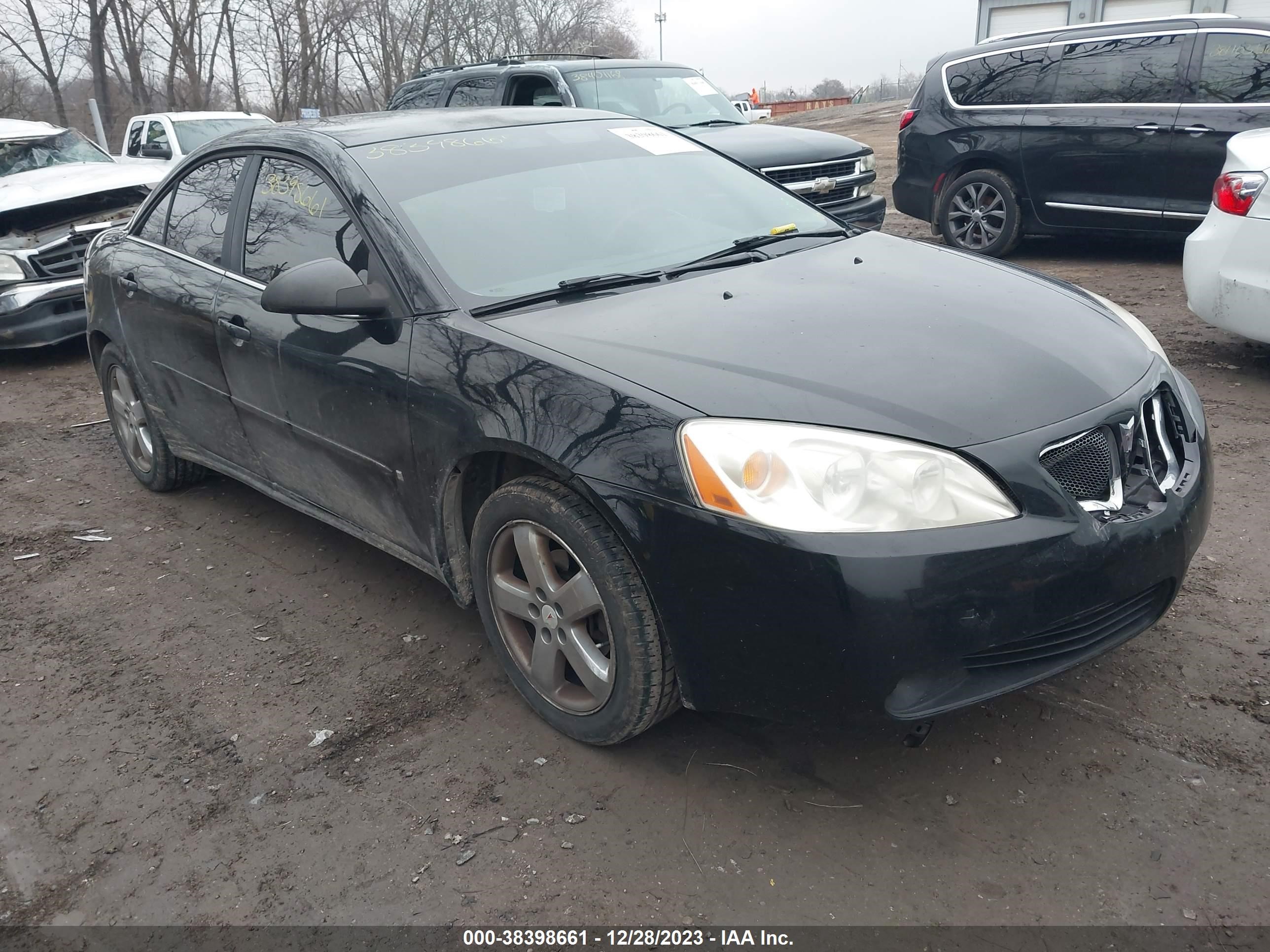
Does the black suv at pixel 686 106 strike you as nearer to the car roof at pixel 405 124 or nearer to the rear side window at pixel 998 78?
the rear side window at pixel 998 78

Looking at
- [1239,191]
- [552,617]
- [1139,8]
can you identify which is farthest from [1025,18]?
[552,617]

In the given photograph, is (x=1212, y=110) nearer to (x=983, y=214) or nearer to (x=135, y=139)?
(x=983, y=214)

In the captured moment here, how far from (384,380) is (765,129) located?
6601 mm

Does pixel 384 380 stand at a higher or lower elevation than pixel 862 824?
higher

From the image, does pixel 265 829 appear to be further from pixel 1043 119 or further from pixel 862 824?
pixel 1043 119

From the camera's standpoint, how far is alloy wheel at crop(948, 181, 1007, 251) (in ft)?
28.4

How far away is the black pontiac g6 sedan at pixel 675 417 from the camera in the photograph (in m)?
2.24

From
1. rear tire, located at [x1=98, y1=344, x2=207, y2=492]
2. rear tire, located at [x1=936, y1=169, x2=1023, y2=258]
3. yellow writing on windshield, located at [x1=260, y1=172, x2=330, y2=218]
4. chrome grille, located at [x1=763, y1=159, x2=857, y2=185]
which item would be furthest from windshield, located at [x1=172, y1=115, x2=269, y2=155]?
yellow writing on windshield, located at [x1=260, y1=172, x2=330, y2=218]

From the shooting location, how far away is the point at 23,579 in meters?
4.25

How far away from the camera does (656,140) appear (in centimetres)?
402

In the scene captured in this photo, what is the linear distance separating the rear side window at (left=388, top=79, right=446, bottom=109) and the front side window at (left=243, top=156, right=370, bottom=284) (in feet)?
21.5

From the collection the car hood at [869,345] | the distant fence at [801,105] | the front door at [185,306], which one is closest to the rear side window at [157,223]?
the front door at [185,306]

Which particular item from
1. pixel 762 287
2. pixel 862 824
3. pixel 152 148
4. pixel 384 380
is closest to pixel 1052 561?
pixel 862 824

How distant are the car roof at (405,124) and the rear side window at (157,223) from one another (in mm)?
459
